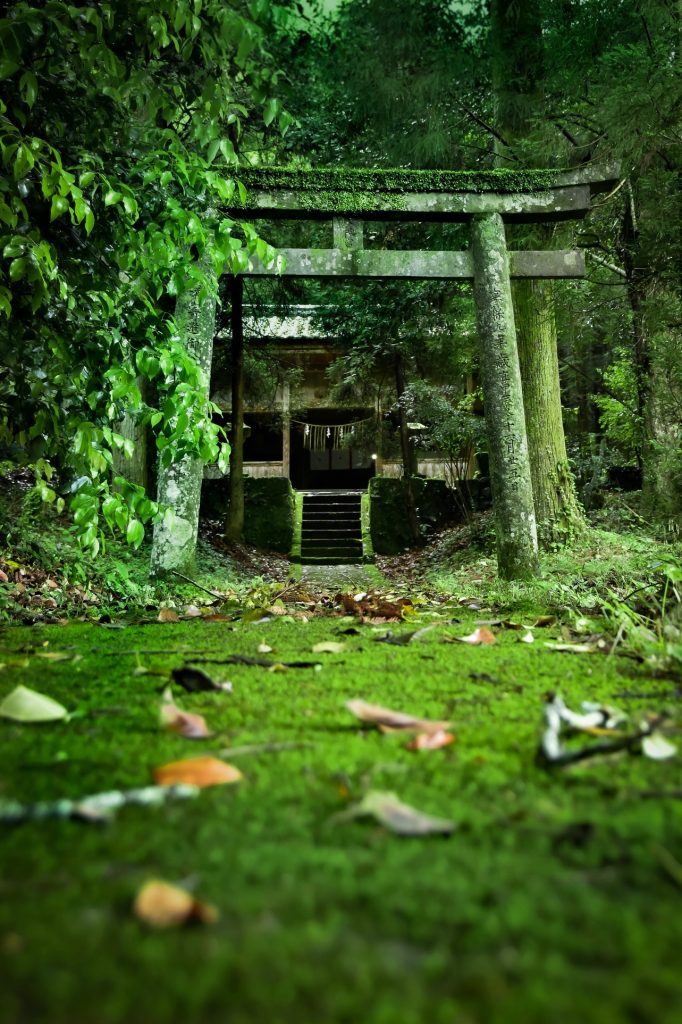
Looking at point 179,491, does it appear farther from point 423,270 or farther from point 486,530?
point 486,530

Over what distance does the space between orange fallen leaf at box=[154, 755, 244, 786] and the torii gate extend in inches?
175

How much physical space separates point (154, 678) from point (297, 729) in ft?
2.32

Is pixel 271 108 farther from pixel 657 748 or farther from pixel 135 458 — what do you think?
pixel 135 458

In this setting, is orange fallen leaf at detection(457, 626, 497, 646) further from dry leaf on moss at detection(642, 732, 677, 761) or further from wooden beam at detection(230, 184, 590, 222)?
wooden beam at detection(230, 184, 590, 222)

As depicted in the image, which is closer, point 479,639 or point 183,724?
point 183,724

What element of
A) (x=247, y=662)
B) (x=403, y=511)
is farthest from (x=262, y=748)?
(x=403, y=511)

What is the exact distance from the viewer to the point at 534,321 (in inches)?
291

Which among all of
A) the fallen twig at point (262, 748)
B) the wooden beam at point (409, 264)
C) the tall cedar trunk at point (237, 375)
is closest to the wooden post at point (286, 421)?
the tall cedar trunk at point (237, 375)

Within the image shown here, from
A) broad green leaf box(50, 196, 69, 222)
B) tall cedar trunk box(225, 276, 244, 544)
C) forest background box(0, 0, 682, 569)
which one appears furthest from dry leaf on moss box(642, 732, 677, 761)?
tall cedar trunk box(225, 276, 244, 544)

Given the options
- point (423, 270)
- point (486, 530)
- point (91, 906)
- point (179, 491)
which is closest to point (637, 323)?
point (486, 530)

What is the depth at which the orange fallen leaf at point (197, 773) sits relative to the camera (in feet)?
3.31

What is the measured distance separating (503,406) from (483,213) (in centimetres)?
167

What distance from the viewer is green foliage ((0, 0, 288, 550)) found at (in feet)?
7.22

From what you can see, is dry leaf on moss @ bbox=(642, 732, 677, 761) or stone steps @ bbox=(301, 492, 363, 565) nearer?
dry leaf on moss @ bbox=(642, 732, 677, 761)
